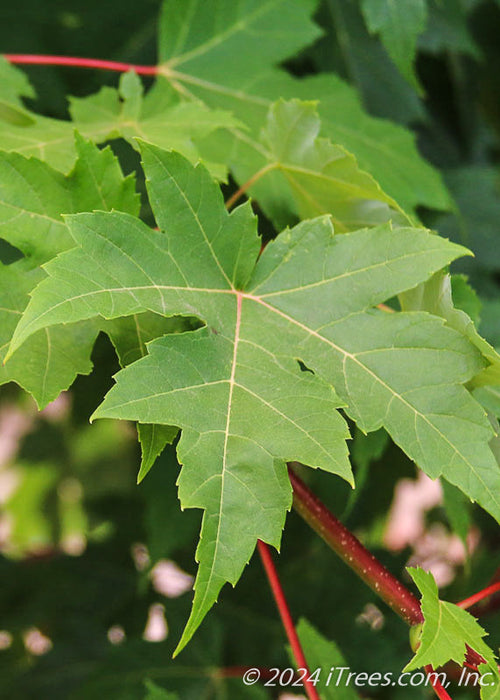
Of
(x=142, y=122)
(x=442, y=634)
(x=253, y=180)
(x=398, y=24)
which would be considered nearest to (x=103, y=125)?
(x=142, y=122)

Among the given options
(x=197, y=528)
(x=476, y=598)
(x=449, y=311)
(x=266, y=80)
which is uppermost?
(x=266, y=80)

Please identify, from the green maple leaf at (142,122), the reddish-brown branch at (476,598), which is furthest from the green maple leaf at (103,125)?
the reddish-brown branch at (476,598)

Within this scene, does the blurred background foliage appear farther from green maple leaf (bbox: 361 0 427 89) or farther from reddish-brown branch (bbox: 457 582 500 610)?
reddish-brown branch (bbox: 457 582 500 610)

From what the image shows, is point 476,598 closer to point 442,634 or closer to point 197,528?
point 442,634

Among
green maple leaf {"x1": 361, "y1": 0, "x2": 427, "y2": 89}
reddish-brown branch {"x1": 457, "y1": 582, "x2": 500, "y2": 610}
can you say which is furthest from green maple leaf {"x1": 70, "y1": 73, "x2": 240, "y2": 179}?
reddish-brown branch {"x1": 457, "y1": 582, "x2": 500, "y2": 610}

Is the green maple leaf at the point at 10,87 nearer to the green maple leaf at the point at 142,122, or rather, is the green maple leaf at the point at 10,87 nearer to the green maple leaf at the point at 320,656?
the green maple leaf at the point at 142,122

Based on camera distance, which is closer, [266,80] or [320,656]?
[320,656]
